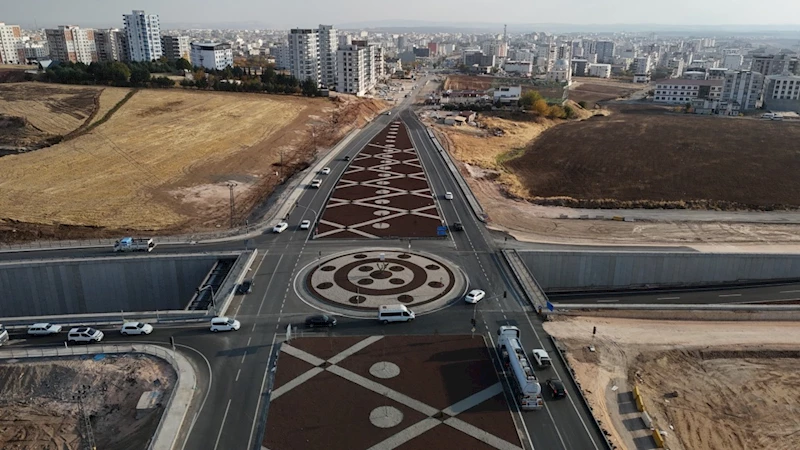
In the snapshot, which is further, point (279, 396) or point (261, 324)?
point (261, 324)

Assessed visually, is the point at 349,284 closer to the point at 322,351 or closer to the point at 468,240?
the point at 322,351

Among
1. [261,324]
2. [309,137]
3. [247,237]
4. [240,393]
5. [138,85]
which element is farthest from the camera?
[138,85]

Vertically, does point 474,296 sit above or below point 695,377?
above

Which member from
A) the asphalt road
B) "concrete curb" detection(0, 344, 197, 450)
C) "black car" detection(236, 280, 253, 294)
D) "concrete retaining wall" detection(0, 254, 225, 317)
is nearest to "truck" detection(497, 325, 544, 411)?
the asphalt road

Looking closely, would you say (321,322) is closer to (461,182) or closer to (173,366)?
(173,366)

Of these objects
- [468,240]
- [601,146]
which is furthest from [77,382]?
[601,146]

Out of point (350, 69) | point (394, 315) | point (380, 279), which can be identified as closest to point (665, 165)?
point (380, 279)
